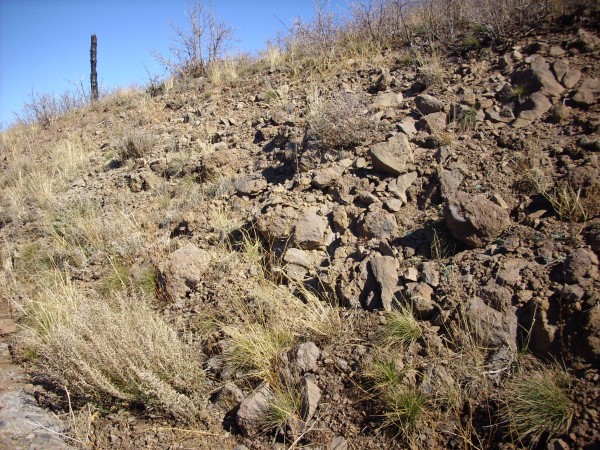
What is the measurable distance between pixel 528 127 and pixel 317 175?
2189mm

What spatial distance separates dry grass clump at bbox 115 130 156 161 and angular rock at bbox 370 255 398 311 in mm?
5042

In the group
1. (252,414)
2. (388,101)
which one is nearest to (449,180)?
(388,101)

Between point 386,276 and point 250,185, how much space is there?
235 cm

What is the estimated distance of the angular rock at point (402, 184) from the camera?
4.09 meters

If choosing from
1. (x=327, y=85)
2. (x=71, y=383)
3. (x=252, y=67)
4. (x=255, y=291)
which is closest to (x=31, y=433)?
(x=71, y=383)

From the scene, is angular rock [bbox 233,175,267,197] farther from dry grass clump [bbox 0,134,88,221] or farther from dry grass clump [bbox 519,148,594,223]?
dry grass clump [bbox 0,134,88,221]

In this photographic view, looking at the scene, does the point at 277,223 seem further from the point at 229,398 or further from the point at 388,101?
the point at 388,101

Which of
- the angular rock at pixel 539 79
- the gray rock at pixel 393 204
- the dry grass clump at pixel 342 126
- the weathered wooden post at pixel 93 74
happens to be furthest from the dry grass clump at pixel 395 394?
the weathered wooden post at pixel 93 74

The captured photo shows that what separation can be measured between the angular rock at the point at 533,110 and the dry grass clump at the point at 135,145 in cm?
553

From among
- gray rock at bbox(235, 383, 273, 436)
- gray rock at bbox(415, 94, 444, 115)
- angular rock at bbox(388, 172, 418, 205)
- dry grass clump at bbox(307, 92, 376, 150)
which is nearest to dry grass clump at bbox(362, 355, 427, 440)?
gray rock at bbox(235, 383, 273, 436)

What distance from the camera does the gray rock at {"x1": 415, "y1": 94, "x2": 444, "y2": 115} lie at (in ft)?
16.0

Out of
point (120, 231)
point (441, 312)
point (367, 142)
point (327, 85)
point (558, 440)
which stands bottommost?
point (558, 440)

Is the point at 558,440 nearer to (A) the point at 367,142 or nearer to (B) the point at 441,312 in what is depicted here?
(B) the point at 441,312

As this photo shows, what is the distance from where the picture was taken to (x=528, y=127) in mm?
4254
